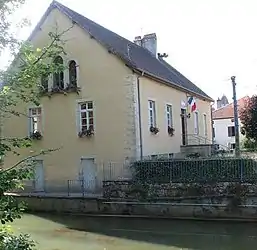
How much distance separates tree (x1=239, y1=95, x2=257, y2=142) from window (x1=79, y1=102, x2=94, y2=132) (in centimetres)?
1634

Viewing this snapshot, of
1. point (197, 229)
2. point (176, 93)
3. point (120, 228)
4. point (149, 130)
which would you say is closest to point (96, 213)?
point (120, 228)

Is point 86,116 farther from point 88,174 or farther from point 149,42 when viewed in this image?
point 149,42

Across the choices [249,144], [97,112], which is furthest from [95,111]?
[249,144]

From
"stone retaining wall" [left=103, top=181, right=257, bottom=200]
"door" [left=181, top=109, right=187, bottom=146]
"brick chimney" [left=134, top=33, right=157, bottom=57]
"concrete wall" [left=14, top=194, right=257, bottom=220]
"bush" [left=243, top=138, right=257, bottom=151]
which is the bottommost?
"concrete wall" [left=14, top=194, right=257, bottom=220]

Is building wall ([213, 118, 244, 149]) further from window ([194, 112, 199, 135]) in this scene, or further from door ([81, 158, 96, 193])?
door ([81, 158, 96, 193])

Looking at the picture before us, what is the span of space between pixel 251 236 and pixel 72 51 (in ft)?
43.8

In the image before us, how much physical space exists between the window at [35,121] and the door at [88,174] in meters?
3.45

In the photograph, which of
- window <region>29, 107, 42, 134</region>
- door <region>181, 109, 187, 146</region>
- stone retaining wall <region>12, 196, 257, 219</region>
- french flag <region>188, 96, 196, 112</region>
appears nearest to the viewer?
stone retaining wall <region>12, 196, 257, 219</region>

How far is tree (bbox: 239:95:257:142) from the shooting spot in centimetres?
3275

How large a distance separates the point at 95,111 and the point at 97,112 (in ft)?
0.46

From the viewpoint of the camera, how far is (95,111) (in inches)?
820

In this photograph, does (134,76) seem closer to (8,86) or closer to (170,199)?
(170,199)

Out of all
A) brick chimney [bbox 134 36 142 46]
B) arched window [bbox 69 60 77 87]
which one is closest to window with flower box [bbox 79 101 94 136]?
arched window [bbox 69 60 77 87]

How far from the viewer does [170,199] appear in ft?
52.0
